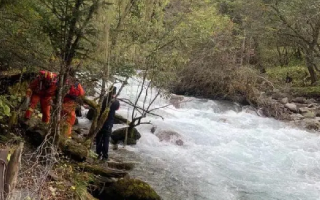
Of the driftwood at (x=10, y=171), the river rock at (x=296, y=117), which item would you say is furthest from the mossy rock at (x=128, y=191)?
the river rock at (x=296, y=117)

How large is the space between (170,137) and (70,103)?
469 centimetres

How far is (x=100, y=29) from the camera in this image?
567 centimetres

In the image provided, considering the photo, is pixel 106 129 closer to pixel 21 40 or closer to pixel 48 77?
pixel 48 77

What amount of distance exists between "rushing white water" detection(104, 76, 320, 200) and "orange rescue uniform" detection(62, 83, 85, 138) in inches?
73.8

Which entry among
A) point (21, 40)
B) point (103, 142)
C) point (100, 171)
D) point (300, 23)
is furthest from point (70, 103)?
point (300, 23)

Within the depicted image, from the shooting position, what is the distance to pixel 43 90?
7.57m

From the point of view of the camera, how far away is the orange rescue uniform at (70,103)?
7.16 meters

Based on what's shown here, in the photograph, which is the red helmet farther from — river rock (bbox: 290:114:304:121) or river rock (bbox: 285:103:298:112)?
river rock (bbox: 285:103:298:112)

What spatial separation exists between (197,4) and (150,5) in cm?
453

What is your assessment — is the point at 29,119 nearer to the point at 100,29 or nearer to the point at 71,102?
the point at 71,102

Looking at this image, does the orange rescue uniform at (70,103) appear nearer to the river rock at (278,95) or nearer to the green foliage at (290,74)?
the river rock at (278,95)

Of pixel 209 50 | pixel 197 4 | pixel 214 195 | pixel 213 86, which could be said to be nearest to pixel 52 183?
pixel 214 195

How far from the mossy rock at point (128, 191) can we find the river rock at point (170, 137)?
15.1 ft

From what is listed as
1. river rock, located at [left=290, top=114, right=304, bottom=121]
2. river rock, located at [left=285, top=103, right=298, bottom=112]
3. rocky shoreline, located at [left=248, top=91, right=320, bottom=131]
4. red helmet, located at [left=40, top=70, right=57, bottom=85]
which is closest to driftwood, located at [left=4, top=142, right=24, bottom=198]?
red helmet, located at [left=40, top=70, right=57, bottom=85]
